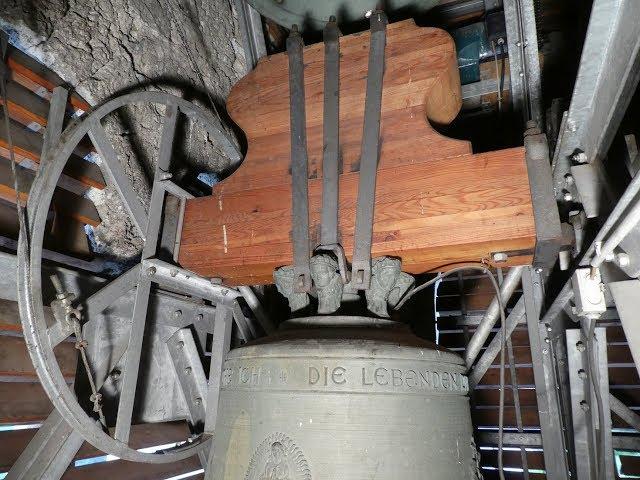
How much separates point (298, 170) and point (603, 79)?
1.04 metres

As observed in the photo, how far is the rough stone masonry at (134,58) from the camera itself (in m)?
1.85

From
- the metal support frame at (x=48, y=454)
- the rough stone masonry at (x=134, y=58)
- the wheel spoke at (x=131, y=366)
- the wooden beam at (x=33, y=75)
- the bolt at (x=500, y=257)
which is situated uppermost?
the rough stone masonry at (x=134, y=58)

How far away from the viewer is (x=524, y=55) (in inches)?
82.9

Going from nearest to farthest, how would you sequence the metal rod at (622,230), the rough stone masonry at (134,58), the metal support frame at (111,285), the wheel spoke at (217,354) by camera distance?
the metal rod at (622,230), the metal support frame at (111,285), the rough stone masonry at (134,58), the wheel spoke at (217,354)

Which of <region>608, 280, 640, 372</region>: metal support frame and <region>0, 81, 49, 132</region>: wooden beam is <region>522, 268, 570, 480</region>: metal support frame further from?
<region>0, 81, 49, 132</region>: wooden beam

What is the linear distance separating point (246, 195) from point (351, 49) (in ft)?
2.49

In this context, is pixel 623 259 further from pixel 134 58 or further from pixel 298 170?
pixel 134 58

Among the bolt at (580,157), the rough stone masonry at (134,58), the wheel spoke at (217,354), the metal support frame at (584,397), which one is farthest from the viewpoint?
the wheel spoke at (217,354)

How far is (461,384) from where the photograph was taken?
4.62 feet

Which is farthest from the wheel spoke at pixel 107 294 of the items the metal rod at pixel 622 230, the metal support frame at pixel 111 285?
the metal rod at pixel 622 230

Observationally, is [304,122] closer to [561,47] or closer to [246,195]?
[246,195]

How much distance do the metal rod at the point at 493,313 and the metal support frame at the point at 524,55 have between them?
2.29ft

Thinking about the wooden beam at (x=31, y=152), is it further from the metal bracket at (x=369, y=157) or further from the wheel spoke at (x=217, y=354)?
the metal bracket at (x=369, y=157)

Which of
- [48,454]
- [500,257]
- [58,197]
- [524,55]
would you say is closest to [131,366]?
[48,454]
